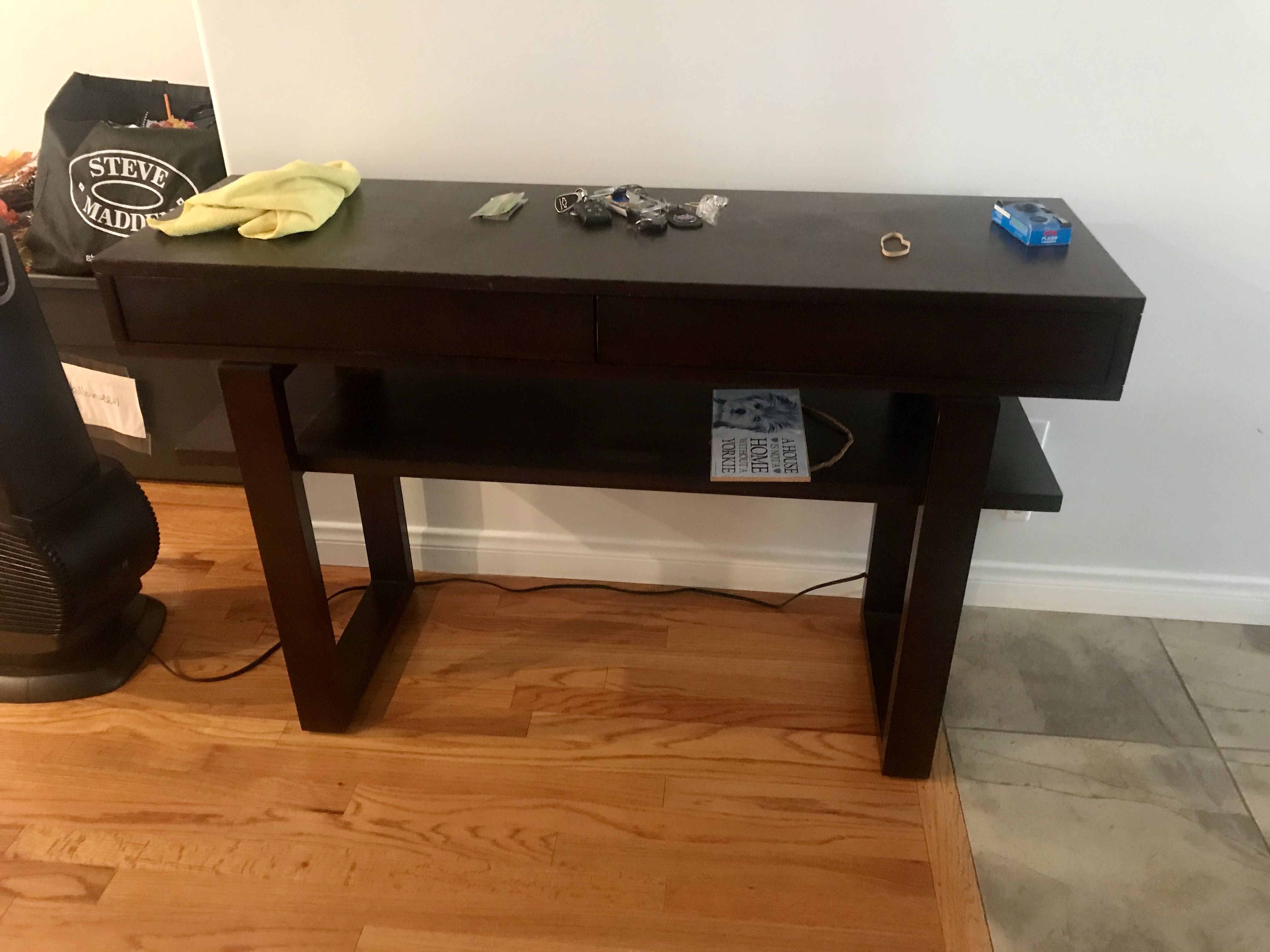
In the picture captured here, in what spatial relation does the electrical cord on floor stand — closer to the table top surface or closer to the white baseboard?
the white baseboard

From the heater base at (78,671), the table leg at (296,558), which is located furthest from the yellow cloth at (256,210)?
the heater base at (78,671)

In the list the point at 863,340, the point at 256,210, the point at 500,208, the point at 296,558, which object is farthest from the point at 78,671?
the point at 863,340

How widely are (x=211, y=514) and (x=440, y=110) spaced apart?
0.99m

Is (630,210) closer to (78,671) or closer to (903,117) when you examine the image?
(903,117)

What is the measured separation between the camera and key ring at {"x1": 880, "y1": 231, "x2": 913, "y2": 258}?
1019 millimetres

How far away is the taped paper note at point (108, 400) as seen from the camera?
178 cm

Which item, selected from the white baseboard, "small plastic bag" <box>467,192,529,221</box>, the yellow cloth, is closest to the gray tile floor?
the white baseboard

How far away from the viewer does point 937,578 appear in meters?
1.12

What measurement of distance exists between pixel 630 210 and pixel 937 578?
58 cm

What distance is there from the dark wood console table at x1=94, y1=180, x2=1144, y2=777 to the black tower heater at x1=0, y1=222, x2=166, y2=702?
0.79ft

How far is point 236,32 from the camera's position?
4.26 ft

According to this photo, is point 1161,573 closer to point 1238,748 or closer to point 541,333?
point 1238,748

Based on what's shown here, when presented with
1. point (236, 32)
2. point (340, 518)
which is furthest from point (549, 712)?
point (236, 32)

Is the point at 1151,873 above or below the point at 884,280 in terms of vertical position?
below
